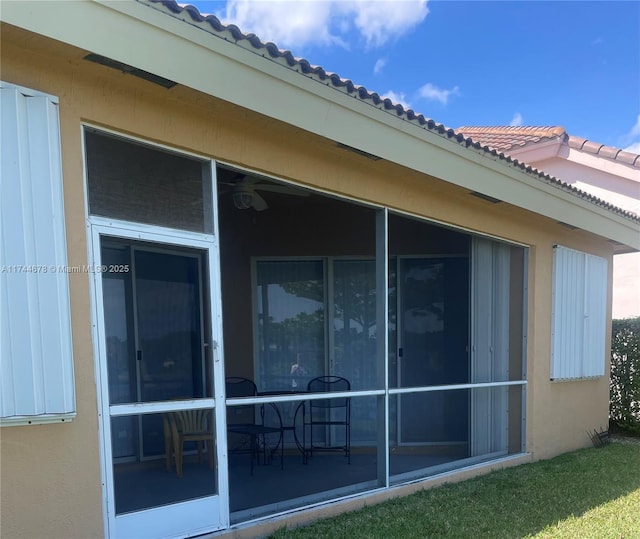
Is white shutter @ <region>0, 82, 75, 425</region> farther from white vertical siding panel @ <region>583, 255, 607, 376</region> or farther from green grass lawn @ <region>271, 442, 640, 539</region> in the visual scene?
white vertical siding panel @ <region>583, 255, 607, 376</region>

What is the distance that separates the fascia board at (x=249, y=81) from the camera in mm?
2041

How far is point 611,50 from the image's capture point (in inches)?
396

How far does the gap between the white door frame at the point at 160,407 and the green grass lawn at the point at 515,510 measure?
575 mm

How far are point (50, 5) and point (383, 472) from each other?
3.75 m

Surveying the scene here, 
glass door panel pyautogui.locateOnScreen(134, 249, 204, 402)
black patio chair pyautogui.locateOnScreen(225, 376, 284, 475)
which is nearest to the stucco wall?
glass door panel pyautogui.locateOnScreen(134, 249, 204, 402)

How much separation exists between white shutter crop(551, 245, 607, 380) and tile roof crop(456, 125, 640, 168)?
152 inches

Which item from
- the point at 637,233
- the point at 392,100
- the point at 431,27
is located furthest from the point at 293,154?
the point at 431,27

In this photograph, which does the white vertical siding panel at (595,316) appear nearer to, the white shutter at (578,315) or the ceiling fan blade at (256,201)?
the white shutter at (578,315)

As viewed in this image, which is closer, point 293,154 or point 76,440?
point 76,440

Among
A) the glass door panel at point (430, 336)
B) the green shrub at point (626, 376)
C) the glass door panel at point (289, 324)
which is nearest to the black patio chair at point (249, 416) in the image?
the glass door panel at point (289, 324)

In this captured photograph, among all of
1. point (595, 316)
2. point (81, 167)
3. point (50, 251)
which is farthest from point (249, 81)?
point (595, 316)

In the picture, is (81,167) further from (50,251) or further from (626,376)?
(626,376)

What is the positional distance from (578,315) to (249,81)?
16.3 ft

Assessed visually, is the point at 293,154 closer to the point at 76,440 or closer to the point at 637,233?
the point at 76,440
